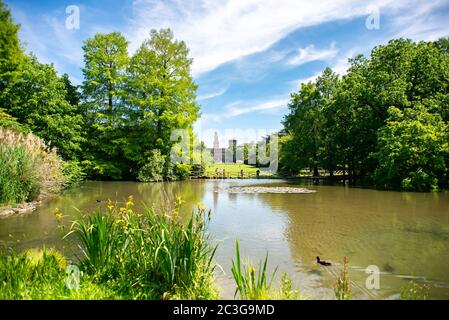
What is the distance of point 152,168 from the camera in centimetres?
2773

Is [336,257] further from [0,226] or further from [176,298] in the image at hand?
[0,226]

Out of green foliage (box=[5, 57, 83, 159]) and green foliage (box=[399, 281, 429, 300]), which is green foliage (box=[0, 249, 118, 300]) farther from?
green foliage (box=[5, 57, 83, 159])

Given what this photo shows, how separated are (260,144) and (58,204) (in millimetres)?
54140

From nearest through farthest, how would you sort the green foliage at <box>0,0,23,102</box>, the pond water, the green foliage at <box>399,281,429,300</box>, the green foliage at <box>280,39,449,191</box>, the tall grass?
the tall grass < the green foliage at <box>399,281,429,300</box> < the pond water < the green foliage at <box>280,39,449,191</box> < the green foliage at <box>0,0,23,102</box>

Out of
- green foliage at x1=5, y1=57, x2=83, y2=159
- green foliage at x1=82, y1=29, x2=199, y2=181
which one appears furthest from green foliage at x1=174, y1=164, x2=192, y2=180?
green foliage at x1=5, y1=57, x2=83, y2=159

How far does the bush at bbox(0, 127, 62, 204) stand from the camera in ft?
34.8

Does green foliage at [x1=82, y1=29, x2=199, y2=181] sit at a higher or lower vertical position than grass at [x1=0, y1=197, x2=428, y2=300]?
higher

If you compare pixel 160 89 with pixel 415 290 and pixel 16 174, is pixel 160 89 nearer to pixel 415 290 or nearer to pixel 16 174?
pixel 16 174

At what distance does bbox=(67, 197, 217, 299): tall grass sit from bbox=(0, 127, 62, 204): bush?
783cm

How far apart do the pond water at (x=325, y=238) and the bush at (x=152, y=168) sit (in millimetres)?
13018

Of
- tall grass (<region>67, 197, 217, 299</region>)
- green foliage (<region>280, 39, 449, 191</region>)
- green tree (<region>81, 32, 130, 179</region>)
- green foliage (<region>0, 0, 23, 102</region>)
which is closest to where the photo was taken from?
tall grass (<region>67, 197, 217, 299</region>)

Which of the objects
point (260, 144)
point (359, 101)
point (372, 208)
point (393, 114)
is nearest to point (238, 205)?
point (372, 208)

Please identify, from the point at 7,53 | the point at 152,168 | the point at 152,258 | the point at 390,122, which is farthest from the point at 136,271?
the point at 7,53

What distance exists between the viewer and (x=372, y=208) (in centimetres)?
1388
